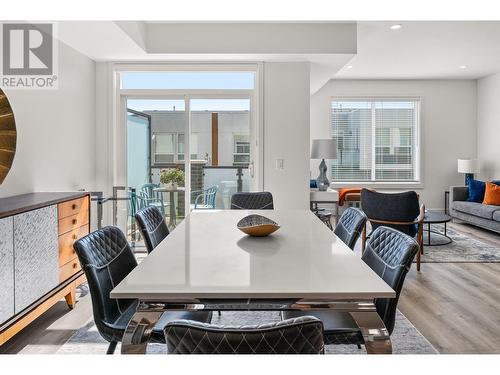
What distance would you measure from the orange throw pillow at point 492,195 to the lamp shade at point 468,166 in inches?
44.2

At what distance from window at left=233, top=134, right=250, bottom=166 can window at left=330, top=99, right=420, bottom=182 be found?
3.54 m

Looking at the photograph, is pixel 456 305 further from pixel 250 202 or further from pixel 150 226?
pixel 150 226

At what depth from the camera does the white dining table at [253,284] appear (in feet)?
4.23

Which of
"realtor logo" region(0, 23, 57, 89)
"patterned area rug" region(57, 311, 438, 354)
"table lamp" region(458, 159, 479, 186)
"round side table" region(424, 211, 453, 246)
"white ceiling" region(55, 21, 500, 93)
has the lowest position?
"patterned area rug" region(57, 311, 438, 354)

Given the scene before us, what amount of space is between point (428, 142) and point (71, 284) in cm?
706

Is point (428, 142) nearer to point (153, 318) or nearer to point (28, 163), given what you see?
point (28, 163)

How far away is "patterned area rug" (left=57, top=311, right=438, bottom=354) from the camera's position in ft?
7.75

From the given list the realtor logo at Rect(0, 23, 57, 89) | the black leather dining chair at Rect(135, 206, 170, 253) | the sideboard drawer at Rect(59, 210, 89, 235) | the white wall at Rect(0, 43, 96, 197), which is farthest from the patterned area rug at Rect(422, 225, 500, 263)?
the realtor logo at Rect(0, 23, 57, 89)

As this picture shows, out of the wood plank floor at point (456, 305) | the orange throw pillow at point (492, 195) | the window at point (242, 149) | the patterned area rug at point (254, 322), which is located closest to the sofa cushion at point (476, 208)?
the orange throw pillow at point (492, 195)

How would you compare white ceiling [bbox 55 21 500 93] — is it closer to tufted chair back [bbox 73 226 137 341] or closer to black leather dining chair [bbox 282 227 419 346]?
tufted chair back [bbox 73 226 137 341]

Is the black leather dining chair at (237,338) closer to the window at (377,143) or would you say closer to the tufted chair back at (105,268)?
the tufted chair back at (105,268)

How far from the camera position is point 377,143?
8.27m

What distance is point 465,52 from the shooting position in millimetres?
5879
